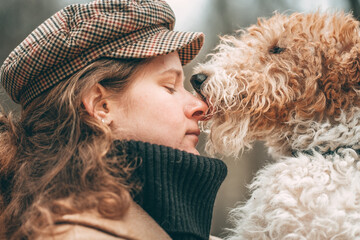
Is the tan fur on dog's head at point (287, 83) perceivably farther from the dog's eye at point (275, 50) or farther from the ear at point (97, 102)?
the ear at point (97, 102)

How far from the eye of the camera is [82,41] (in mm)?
1542

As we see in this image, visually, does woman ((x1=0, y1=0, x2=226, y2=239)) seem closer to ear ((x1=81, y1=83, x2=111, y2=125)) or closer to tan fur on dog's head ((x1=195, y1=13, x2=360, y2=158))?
ear ((x1=81, y1=83, x2=111, y2=125))

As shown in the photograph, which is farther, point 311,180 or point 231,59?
point 231,59

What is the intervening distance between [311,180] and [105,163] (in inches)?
39.2

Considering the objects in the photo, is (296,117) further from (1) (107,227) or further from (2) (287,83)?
(1) (107,227)

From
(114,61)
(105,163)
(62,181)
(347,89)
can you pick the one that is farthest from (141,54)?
(347,89)

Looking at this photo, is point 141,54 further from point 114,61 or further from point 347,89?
point 347,89

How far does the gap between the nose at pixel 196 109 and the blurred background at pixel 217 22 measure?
1.85 metres

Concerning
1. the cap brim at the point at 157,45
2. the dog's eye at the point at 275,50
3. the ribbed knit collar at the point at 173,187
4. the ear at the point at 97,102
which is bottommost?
the ribbed knit collar at the point at 173,187

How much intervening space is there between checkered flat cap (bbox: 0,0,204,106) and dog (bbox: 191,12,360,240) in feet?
1.98

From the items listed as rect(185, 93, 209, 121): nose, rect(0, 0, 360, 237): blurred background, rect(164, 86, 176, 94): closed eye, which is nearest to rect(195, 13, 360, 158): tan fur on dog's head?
rect(185, 93, 209, 121): nose

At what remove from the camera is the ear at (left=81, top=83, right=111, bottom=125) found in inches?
64.5

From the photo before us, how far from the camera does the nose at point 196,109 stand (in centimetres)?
179

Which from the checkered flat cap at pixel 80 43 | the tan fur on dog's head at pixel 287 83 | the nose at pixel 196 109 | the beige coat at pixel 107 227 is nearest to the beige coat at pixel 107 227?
the beige coat at pixel 107 227
